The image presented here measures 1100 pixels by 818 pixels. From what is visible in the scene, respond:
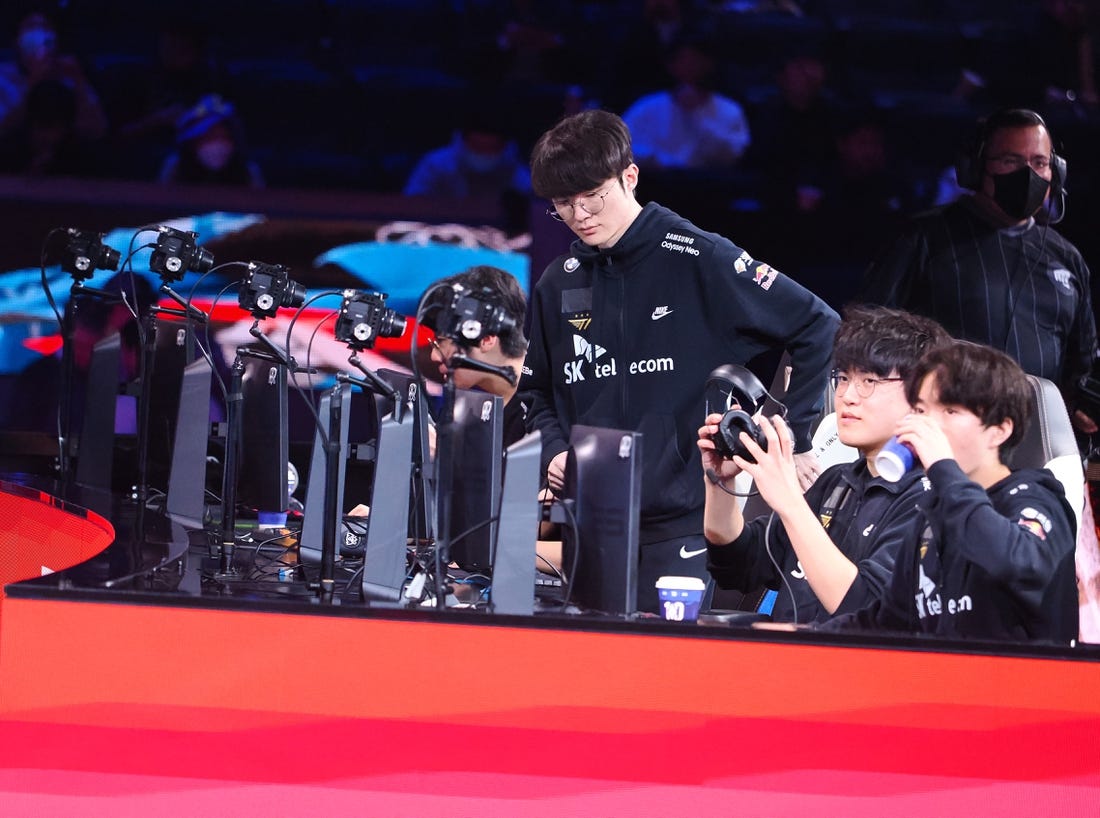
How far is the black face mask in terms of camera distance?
417cm

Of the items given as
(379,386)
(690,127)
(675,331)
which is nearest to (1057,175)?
(675,331)

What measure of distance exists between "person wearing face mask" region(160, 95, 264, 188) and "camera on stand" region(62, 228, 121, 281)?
2547 millimetres

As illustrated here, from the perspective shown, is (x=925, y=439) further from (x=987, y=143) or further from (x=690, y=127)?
(x=690, y=127)

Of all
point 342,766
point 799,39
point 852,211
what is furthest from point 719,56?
point 342,766

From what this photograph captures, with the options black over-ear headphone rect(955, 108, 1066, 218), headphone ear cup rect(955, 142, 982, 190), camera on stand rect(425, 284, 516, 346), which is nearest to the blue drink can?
camera on stand rect(425, 284, 516, 346)

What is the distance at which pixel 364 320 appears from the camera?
8.84 feet

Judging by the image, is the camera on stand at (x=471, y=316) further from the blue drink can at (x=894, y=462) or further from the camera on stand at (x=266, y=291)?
the camera on stand at (x=266, y=291)

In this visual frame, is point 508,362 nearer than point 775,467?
No

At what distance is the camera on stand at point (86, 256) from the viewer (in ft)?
13.1

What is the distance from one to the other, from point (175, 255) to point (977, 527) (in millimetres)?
2092

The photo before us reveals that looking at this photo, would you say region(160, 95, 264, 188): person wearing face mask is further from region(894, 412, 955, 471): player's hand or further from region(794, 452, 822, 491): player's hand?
region(894, 412, 955, 471): player's hand

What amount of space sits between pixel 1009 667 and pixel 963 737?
0.12 meters

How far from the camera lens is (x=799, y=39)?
26.9 feet

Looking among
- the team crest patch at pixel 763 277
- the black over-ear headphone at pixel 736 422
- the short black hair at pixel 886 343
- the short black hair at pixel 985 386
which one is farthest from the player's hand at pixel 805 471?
the short black hair at pixel 985 386
